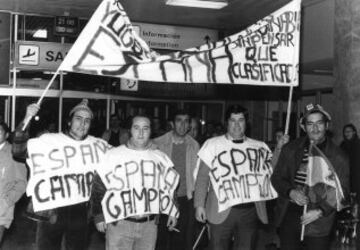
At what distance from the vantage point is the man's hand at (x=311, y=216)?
15.0 feet

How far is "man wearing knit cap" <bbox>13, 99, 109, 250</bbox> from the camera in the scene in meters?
4.78

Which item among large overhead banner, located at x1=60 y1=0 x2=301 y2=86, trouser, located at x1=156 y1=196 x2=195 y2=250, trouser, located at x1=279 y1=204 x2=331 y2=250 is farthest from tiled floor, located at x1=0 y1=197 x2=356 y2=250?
large overhead banner, located at x1=60 y1=0 x2=301 y2=86

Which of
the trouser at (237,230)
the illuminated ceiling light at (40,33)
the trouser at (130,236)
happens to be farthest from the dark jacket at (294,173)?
the illuminated ceiling light at (40,33)

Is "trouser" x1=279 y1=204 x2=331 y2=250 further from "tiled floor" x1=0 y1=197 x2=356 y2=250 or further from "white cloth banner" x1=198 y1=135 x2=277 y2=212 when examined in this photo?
"tiled floor" x1=0 y1=197 x2=356 y2=250

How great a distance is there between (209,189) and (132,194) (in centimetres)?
87

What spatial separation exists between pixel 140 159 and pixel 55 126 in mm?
9727

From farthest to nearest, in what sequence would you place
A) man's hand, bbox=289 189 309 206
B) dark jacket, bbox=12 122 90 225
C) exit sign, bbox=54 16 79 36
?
1. exit sign, bbox=54 16 79 36
2. dark jacket, bbox=12 122 90 225
3. man's hand, bbox=289 189 309 206

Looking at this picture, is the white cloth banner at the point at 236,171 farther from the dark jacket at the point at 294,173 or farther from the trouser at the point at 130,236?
the trouser at the point at 130,236

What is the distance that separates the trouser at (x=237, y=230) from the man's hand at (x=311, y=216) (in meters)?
0.55

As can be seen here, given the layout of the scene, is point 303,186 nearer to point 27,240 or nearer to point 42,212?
point 42,212

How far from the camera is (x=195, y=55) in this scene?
5250mm

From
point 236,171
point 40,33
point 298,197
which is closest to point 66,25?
point 40,33

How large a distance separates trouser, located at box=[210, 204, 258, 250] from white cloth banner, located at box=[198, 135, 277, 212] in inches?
4.4

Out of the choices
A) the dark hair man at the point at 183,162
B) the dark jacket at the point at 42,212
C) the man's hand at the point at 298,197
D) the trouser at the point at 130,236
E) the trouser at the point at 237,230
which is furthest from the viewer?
the dark hair man at the point at 183,162
